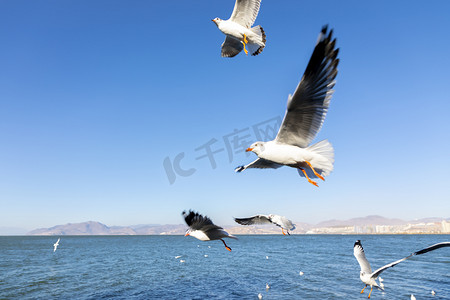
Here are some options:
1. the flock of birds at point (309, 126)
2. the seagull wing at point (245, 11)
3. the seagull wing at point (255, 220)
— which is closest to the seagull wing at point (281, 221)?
the seagull wing at point (255, 220)

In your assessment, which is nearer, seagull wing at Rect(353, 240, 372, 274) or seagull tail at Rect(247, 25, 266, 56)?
seagull tail at Rect(247, 25, 266, 56)

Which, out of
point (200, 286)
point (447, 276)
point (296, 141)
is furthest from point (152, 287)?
point (447, 276)

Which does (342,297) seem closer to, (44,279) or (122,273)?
(122,273)

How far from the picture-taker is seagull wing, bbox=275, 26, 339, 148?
289 cm

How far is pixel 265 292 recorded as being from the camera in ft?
61.0

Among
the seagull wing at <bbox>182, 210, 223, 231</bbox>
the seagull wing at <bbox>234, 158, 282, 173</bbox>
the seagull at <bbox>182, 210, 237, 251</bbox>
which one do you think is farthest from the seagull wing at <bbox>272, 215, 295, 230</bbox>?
the seagull wing at <bbox>234, 158, 282, 173</bbox>

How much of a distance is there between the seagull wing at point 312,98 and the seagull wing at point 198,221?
9.10 feet

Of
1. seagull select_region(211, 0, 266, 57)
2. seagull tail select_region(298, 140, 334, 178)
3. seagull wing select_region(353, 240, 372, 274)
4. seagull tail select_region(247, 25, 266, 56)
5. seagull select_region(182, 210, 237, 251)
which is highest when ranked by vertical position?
seagull select_region(211, 0, 266, 57)

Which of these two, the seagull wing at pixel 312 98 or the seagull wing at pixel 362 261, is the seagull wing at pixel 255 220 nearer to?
the seagull wing at pixel 312 98

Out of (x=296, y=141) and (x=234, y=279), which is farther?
(x=234, y=279)

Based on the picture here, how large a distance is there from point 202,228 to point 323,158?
11.0 ft

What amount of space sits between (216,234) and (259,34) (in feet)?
15.7

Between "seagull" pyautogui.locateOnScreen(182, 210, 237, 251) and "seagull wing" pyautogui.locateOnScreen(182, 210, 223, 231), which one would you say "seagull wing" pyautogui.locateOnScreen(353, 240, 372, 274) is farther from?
"seagull wing" pyautogui.locateOnScreen(182, 210, 223, 231)

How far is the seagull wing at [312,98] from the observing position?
9.49 feet
